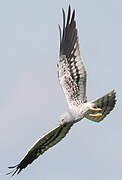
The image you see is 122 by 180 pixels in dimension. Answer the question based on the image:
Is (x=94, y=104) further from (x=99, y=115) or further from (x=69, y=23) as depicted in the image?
(x=69, y=23)

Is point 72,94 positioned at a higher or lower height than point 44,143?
higher

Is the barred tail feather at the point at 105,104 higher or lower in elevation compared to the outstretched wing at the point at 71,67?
lower

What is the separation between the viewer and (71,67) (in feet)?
56.2

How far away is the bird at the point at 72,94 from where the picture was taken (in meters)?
16.6

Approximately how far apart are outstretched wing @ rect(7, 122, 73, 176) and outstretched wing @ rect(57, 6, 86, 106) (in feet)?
2.97

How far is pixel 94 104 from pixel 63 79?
124 cm

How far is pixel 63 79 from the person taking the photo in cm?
1694

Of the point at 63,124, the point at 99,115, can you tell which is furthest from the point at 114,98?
the point at 63,124

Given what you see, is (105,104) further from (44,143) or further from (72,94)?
(44,143)

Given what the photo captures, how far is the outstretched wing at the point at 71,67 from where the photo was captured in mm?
16891

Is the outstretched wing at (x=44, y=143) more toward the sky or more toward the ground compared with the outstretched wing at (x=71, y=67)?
more toward the ground

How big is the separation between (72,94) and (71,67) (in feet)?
2.91

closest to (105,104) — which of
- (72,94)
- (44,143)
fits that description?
(72,94)

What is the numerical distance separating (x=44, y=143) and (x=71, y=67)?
2610 mm
